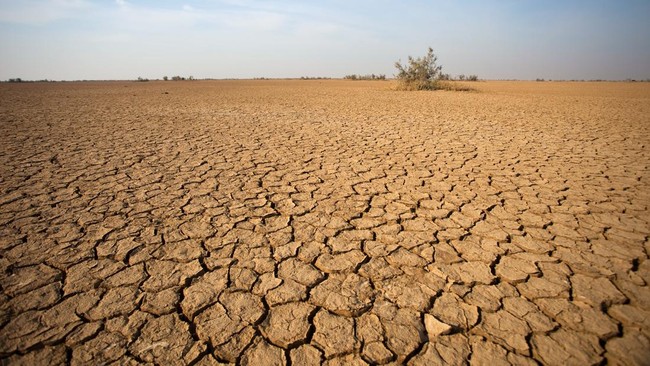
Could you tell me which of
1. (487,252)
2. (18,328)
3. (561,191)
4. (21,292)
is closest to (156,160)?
(21,292)

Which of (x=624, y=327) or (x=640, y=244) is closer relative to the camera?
(x=624, y=327)

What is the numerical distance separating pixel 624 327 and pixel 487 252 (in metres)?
0.67

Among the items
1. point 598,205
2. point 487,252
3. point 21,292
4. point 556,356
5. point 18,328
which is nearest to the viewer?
point 556,356

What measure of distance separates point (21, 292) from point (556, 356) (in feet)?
8.23

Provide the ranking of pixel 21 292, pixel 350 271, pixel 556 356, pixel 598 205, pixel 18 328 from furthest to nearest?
pixel 598 205
pixel 350 271
pixel 21 292
pixel 18 328
pixel 556 356

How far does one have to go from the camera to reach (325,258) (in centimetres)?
185

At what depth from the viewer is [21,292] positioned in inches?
59.9

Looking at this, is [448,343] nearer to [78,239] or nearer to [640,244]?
[640,244]

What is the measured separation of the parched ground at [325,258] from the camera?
1273 mm

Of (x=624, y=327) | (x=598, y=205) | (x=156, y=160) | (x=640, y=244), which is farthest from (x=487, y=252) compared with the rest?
(x=156, y=160)

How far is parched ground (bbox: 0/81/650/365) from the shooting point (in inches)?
50.1

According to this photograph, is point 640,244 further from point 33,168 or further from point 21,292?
point 33,168

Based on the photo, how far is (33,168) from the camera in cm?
340

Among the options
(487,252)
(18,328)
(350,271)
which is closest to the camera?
(18,328)
